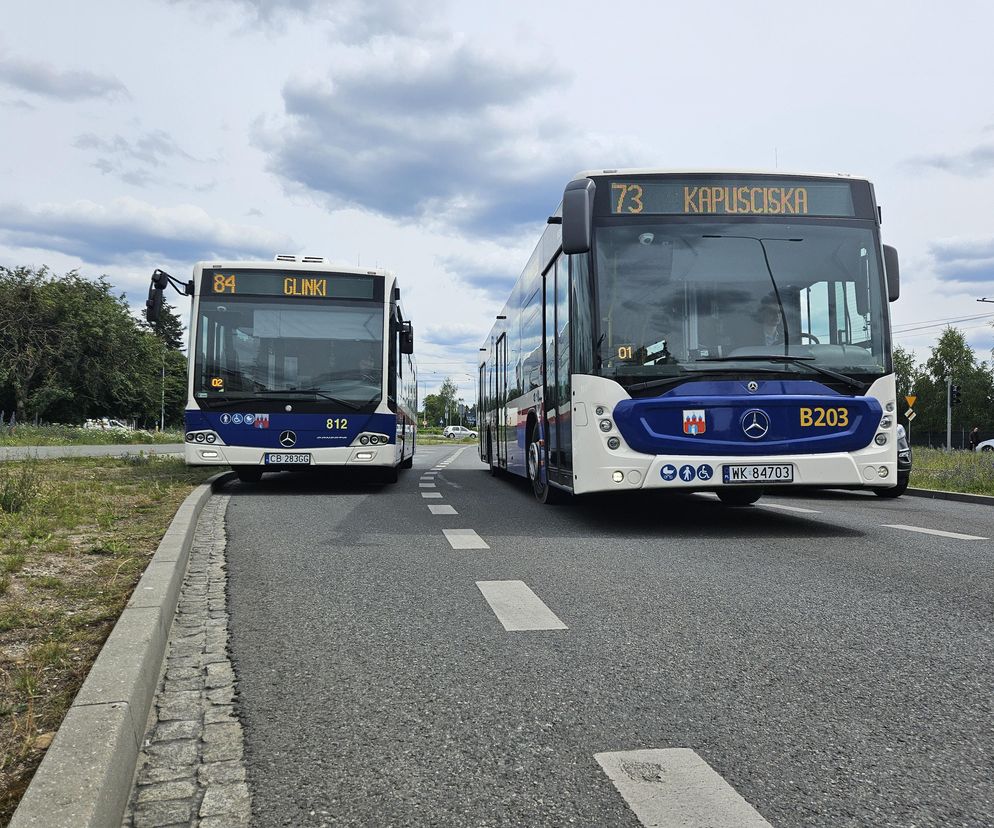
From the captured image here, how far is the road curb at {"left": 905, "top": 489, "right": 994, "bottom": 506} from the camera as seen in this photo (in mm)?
13195

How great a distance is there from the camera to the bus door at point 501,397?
51.6 ft

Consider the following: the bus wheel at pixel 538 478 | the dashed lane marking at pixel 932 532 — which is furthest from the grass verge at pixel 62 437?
the dashed lane marking at pixel 932 532

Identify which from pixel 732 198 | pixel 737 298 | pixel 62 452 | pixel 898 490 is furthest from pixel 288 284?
pixel 62 452

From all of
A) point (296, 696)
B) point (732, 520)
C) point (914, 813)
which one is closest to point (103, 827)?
point (296, 696)

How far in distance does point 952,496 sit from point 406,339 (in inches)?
330

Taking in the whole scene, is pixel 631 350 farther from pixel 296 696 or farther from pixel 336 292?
pixel 336 292

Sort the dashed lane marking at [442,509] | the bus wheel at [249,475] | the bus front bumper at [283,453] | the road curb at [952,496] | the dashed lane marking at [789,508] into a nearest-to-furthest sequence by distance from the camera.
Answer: the dashed lane marking at [442,509] < the dashed lane marking at [789,508] < the bus front bumper at [283,453] < the road curb at [952,496] < the bus wheel at [249,475]

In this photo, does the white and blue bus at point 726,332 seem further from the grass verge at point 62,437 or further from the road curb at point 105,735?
the grass verge at point 62,437

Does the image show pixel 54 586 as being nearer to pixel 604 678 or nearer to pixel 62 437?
pixel 604 678

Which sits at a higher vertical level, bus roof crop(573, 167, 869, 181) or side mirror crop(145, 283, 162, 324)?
bus roof crop(573, 167, 869, 181)

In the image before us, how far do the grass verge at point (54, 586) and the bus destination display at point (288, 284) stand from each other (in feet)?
10.7

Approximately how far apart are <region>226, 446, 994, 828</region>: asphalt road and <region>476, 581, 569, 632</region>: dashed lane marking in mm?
67

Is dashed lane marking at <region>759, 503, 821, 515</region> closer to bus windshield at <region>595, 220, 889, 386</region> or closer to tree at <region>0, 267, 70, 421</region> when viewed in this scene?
bus windshield at <region>595, 220, 889, 386</region>

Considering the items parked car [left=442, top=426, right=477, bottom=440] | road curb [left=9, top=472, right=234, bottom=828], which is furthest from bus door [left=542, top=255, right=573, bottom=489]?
parked car [left=442, top=426, right=477, bottom=440]
